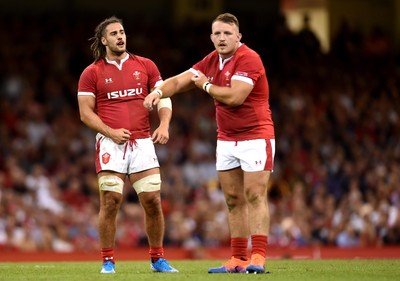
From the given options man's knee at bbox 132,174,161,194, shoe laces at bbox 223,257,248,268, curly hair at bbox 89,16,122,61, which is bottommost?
shoe laces at bbox 223,257,248,268

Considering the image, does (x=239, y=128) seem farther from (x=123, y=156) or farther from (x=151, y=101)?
(x=123, y=156)

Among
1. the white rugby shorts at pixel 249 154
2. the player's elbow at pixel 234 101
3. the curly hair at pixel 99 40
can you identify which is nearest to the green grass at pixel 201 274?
the white rugby shorts at pixel 249 154

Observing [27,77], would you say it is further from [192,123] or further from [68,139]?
[192,123]

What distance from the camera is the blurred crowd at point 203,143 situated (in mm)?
19828

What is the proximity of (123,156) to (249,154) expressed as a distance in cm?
139

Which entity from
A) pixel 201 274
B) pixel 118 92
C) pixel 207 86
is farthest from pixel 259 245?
pixel 118 92

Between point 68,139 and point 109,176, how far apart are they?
10.6m

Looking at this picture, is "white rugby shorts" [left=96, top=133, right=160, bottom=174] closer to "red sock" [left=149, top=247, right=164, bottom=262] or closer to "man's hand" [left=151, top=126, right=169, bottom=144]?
"man's hand" [left=151, top=126, right=169, bottom=144]

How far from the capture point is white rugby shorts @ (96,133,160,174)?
10930 millimetres

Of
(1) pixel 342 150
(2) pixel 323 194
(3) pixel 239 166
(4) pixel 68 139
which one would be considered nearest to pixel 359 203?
(2) pixel 323 194

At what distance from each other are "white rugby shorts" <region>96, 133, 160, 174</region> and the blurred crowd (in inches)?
311

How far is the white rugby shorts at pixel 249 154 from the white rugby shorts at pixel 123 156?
773 mm

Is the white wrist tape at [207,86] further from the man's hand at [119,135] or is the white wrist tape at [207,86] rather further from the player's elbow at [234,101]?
the man's hand at [119,135]

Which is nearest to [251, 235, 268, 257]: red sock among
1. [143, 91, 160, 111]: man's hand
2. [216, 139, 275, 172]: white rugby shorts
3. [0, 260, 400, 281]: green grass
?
[0, 260, 400, 281]: green grass
